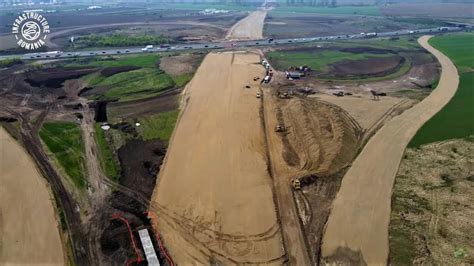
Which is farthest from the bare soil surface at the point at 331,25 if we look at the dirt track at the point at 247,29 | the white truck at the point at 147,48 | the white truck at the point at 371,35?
the white truck at the point at 147,48

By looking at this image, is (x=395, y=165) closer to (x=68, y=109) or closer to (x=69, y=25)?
(x=68, y=109)

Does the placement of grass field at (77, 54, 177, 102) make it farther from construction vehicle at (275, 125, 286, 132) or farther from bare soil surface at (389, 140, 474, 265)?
bare soil surface at (389, 140, 474, 265)

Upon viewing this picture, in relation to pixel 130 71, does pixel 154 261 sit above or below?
below

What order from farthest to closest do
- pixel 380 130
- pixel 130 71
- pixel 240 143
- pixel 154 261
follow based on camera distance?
pixel 130 71
pixel 380 130
pixel 240 143
pixel 154 261

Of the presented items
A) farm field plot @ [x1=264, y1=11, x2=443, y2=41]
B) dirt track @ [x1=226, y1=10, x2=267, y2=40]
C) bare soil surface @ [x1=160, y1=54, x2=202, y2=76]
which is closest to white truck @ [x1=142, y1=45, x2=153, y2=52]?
bare soil surface @ [x1=160, y1=54, x2=202, y2=76]

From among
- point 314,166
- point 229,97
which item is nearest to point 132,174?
point 314,166

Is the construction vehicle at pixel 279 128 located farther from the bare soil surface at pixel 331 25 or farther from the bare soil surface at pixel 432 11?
the bare soil surface at pixel 432 11
